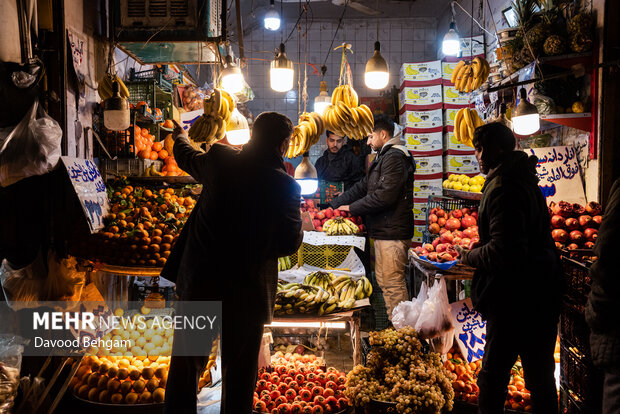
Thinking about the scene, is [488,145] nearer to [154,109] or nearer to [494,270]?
[494,270]

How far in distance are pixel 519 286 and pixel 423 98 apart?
567cm

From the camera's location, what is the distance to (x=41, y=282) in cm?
348

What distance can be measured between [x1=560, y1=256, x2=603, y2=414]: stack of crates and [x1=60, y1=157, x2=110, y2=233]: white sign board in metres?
3.38

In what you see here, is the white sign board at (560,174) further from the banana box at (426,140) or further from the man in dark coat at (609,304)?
the banana box at (426,140)

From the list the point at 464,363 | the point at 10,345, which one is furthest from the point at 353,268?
the point at 10,345

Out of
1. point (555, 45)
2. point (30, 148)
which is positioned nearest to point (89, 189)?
point (30, 148)

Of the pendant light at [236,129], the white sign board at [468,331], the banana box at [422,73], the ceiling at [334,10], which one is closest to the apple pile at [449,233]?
the white sign board at [468,331]

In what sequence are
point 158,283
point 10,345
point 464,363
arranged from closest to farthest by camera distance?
1. point 10,345
2. point 464,363
3. point 158,283

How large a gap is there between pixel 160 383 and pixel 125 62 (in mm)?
3861

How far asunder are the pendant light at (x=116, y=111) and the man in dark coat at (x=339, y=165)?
150 inches

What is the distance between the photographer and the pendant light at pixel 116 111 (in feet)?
12.5

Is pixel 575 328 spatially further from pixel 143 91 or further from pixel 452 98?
pixel 452 98

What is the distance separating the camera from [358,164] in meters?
7.34

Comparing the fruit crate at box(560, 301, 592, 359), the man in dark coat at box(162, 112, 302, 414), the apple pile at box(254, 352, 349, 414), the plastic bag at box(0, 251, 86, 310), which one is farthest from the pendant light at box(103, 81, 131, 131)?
the fruit crate at box(560, 301, 592, 359)
